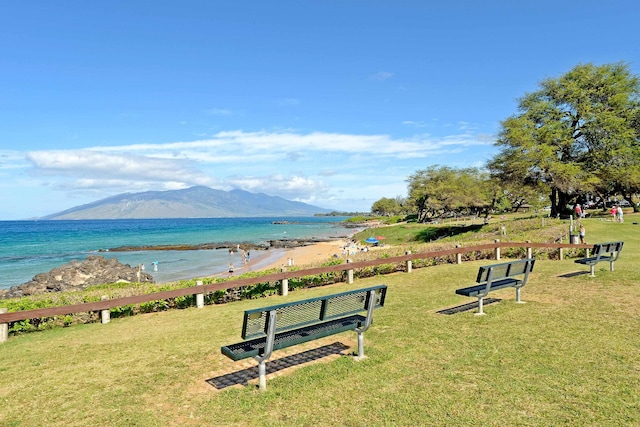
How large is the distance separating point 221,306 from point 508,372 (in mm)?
8546

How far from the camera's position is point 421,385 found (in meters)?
5.14

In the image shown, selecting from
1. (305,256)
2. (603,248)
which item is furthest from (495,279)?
(305,256)

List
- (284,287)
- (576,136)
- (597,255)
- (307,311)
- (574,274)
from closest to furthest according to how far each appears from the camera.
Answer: (307,311) → (597,255) → (574,274) → (284,287) → (576,136)

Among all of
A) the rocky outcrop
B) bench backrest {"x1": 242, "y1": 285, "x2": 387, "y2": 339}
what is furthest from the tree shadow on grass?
bench backrest {"x1": 242, "y1": 285, "x2": 387, "y2": 339}

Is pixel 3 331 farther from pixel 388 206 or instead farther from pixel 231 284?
pixel 388 206

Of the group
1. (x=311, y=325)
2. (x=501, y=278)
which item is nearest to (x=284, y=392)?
(x=311, y=325)

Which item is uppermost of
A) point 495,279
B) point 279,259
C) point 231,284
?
point 495,279

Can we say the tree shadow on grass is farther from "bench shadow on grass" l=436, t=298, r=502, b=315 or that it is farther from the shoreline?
"bench shadow on grass" l=436, t=298, r=502, b=315

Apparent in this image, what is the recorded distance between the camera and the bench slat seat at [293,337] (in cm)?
525

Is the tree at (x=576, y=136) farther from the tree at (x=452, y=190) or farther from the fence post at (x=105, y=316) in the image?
the fence post at (x=105, y=316)

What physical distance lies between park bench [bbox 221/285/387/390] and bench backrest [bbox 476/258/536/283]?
3.02 meters

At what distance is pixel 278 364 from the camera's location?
617 cm

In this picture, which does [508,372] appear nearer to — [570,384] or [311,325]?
[570,384]

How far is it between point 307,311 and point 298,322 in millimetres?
206
